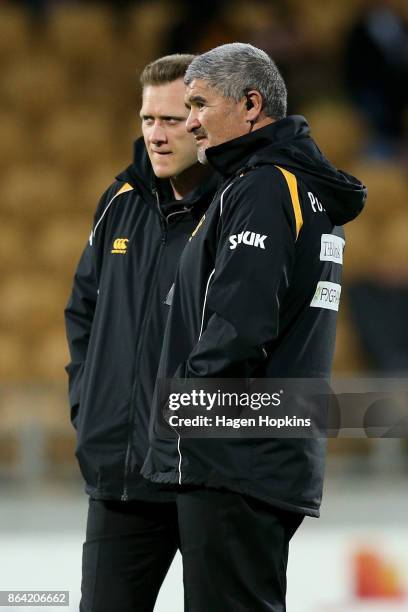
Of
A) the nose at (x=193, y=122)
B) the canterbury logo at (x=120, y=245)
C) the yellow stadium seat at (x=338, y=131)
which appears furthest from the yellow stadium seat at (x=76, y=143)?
the nose at (x=193, y=122)

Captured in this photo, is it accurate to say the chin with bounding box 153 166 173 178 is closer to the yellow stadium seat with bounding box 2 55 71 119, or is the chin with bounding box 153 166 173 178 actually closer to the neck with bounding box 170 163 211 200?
the neck with bounding box 170 163 211 200

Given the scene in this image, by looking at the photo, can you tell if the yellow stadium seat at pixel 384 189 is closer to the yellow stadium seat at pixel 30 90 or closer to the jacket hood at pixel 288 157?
the yellow stadium seat at pixel 30 90

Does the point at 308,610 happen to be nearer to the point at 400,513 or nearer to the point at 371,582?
the point at 371,582

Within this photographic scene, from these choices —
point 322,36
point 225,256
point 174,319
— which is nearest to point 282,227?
point 225,256

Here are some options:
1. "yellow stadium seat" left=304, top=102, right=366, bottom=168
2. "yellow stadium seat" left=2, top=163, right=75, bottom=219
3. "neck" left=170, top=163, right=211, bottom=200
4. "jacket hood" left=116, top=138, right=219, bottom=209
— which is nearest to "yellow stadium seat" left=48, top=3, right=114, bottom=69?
"yellow stadium seat" left=2, top=163, right=75, bottom=219

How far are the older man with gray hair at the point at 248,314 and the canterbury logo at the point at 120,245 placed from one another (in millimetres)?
370

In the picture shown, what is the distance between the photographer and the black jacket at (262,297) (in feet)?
7.04

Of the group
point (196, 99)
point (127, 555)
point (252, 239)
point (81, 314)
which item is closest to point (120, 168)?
point (81, 314)

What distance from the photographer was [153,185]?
8.85 feet

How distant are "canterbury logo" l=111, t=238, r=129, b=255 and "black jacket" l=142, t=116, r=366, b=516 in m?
0.38

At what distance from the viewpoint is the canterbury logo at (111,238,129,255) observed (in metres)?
2.66

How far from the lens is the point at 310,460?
2246 mm

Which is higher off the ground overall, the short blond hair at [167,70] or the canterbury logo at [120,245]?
the short blond hair at [167,70]

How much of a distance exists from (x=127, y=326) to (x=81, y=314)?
228mm
